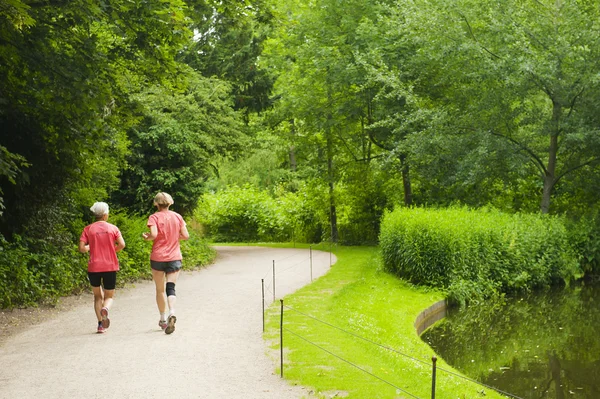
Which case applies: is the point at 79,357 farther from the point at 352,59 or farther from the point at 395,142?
the point at 352,59

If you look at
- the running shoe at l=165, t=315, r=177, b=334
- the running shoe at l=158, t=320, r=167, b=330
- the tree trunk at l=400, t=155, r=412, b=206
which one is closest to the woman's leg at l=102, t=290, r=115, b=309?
the running shoe at l=158, t=320, r=167, b=330

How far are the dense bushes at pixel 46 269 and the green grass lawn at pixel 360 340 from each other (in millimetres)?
4460

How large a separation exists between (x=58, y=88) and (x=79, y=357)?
4842mm

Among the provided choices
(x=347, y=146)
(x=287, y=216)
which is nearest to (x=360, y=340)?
(x=347, y=146)

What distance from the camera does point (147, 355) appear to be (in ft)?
27.6

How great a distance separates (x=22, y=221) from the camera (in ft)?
43.4

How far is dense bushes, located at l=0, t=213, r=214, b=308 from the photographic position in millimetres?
11641

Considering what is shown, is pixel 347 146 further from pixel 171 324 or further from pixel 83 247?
pixel 83 247

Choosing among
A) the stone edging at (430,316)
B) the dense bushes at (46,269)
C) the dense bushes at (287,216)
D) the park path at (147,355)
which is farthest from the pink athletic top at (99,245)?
the dense bushes at (287,216)

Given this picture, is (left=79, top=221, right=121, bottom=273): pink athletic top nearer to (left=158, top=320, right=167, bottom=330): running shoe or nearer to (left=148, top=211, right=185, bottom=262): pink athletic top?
(left=148, top=211, right=185, bottom=262): pink athletic top

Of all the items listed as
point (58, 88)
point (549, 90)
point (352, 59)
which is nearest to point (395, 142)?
point (352, 59)

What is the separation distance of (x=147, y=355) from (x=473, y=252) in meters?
10.9

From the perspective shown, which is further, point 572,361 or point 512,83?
point 512,83

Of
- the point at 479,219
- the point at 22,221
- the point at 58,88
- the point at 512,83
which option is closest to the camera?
the point at 58,88
